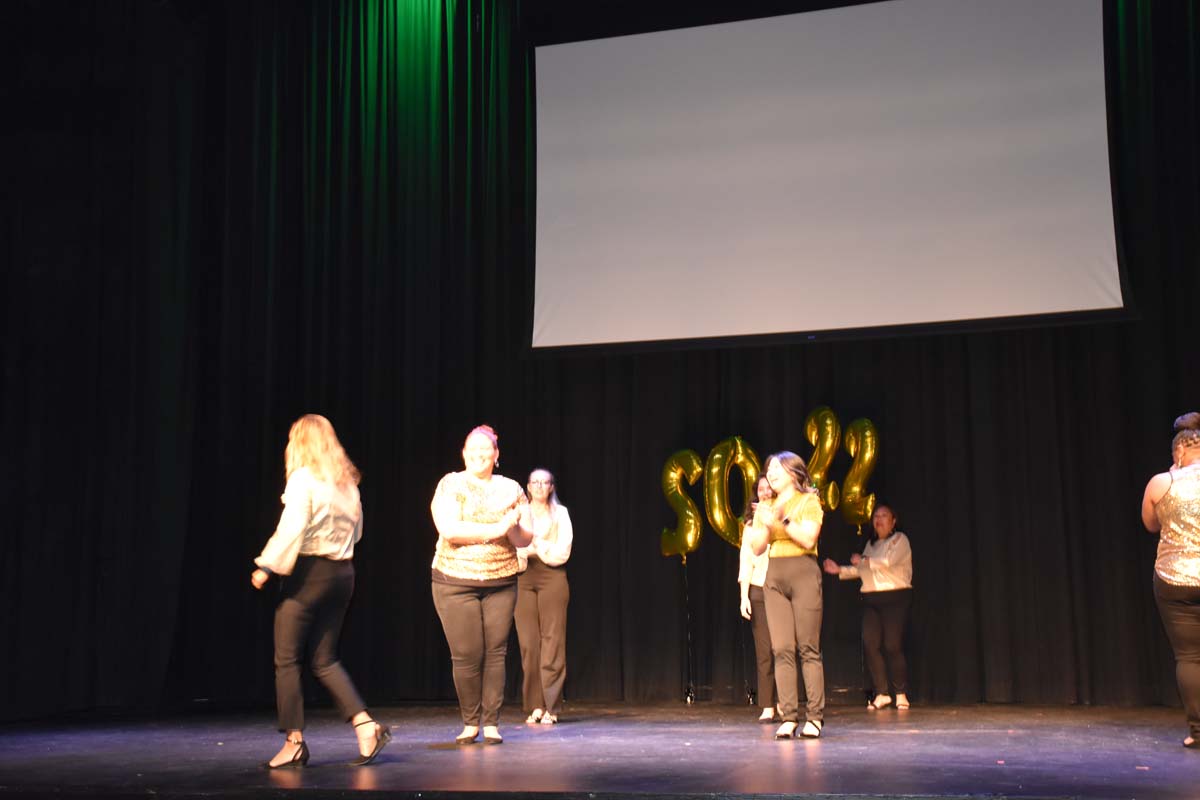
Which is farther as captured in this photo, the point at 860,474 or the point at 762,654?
the point at 860,474

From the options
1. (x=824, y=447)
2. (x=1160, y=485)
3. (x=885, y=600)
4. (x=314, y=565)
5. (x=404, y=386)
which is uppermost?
(x=404, y=386)

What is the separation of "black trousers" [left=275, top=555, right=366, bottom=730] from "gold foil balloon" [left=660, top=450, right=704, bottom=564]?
378cm

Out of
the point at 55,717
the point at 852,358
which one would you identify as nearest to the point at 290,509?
the point at 55,717

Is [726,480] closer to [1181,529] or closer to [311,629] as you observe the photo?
[1181,529]

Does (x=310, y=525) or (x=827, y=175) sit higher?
(x=827, y=175)

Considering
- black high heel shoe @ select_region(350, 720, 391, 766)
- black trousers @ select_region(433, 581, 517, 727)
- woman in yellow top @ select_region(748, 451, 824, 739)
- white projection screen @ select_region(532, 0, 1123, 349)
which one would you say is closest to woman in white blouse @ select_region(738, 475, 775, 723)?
woman in yellow top @ select_region(748, 451, 824, 739)

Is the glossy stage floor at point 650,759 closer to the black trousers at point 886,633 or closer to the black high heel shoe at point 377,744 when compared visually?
the black high heel shoe at point 377,744

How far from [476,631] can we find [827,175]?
14.2 feet

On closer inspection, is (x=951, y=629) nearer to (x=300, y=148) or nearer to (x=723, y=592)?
(x=723, y=592)

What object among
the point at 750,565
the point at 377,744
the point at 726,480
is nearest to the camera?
the point at 377,744

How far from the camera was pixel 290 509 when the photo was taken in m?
4.80

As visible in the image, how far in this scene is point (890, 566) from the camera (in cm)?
820

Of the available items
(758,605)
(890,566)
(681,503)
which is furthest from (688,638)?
(890,566)

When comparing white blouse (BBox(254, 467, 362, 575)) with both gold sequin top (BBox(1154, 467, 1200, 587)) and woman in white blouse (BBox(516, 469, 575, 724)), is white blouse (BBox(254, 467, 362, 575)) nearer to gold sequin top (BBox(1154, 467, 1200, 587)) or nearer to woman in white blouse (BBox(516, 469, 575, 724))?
woman in white blouse (BBox(516, 469, 575, 724))
